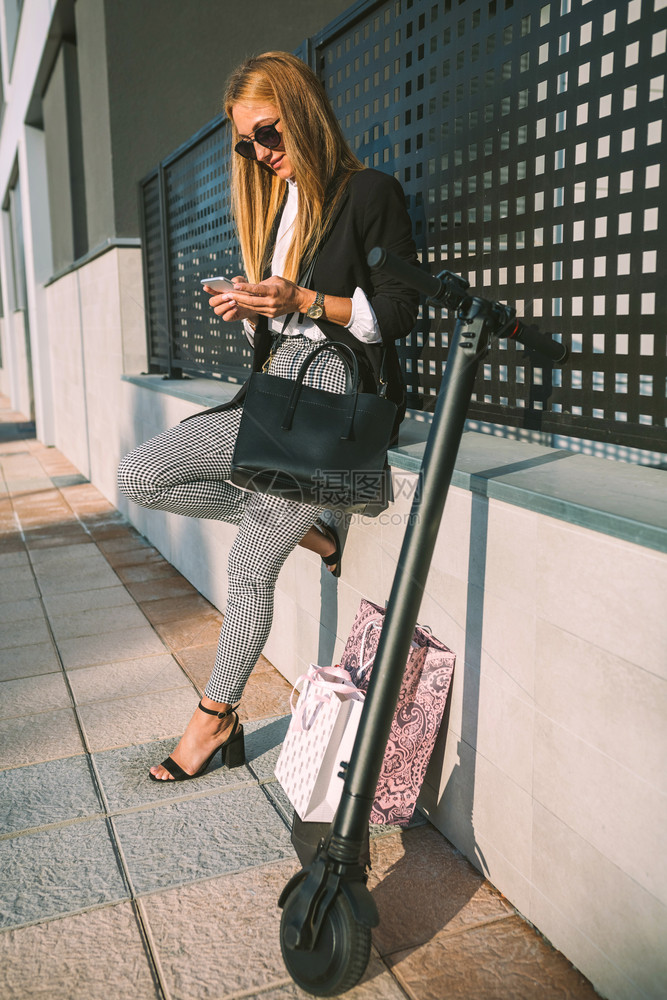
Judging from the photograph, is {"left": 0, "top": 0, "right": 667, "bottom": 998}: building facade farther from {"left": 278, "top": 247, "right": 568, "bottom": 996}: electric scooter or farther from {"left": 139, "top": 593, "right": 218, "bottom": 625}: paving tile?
{"left": 139, "top": 593, "right": 218, "bottom": 625}: paving tile

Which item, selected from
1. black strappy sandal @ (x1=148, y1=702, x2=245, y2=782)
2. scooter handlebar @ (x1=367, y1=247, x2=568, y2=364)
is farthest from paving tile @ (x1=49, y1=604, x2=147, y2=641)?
scooter handlebar @ (x1=367, y1=247, x2=568, y2=364)

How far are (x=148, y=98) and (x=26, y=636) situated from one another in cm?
461

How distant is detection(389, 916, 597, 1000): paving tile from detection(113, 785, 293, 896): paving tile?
501 millimetres

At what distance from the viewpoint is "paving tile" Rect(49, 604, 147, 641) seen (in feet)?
12.9

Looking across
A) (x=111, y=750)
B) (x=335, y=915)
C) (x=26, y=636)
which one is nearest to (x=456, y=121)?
(x=335, y=915)

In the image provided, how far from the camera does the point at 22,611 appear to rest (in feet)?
14.0

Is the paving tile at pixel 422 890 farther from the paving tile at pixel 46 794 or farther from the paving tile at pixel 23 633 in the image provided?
the paving tile at pixel 23 633

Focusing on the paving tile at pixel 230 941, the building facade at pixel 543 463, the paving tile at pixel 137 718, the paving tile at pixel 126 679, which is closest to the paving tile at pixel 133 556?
the paving tile at pixel 126 679

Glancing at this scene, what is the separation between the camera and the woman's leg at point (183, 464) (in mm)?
2434

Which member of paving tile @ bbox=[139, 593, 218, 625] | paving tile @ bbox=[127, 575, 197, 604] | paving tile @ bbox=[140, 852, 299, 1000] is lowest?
paving tile @ bbox=[127, 575, 197, 604]

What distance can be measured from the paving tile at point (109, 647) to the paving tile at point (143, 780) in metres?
0.89

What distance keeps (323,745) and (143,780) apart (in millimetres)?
803

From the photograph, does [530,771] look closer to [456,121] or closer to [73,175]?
[456,121]

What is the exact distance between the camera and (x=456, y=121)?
92.4 inches
